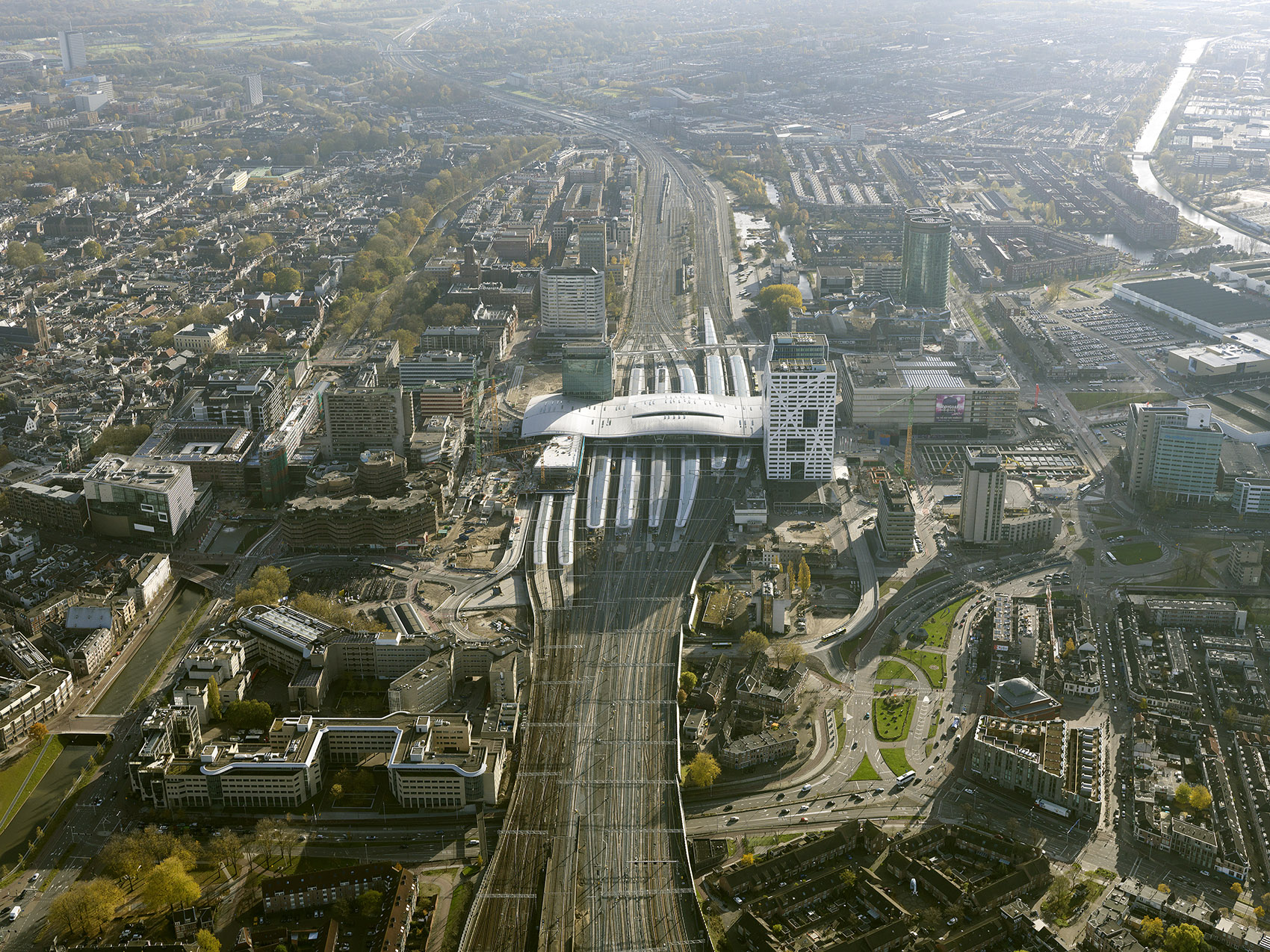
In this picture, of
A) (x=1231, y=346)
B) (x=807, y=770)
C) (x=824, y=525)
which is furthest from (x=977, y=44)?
(x=807, y=770)

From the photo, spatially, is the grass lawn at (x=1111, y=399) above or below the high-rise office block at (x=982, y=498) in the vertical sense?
below

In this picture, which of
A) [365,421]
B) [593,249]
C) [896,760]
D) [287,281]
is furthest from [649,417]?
[287,281]

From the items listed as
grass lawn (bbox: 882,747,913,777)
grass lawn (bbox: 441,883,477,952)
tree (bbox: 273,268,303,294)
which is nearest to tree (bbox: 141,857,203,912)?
grass lawn (bbox: 441,883,477,952)

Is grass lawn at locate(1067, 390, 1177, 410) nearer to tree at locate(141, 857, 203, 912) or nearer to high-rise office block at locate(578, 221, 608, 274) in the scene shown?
high-rise office block at locate(578, 221, 608, 274)

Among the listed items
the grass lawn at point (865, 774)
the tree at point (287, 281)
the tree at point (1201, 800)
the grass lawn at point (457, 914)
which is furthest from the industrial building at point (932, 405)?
the tree at point (287, 281)

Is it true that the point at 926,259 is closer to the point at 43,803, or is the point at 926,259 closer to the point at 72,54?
the point at 43,803

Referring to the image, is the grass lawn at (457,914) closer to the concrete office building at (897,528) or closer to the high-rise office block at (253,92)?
the concrete office building at (897,528)

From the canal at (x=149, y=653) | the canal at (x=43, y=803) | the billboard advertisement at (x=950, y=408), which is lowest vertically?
the canal at (x=149, y=653)

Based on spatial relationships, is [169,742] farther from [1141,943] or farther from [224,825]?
[1141,943]
